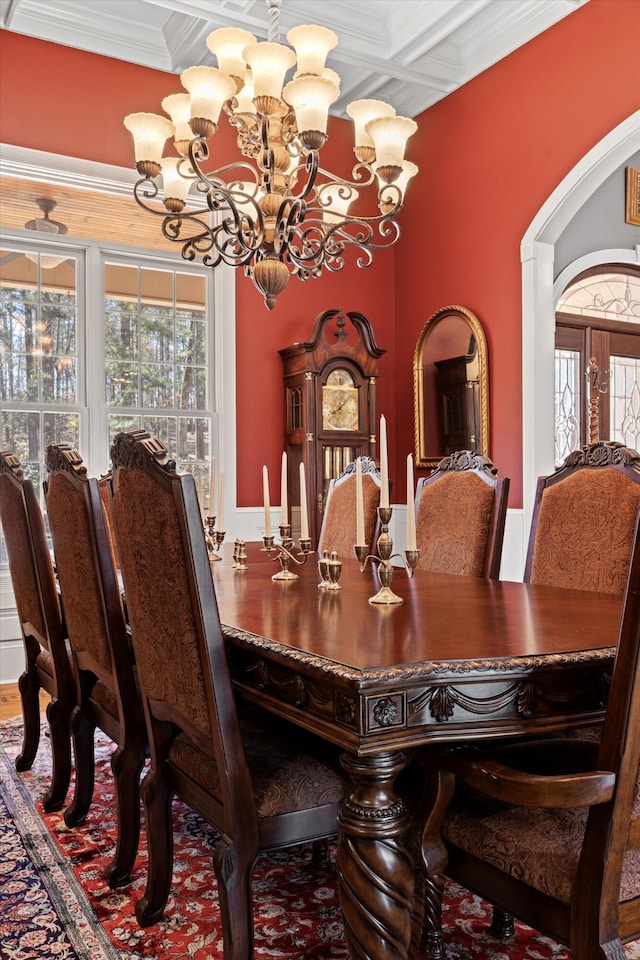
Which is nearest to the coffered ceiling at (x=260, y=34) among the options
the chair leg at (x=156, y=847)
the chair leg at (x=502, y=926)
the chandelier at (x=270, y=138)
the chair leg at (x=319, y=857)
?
the chandelier at (x=270, y=138)

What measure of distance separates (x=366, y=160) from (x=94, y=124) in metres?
2.20

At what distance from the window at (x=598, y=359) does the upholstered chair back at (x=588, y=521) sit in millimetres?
2973

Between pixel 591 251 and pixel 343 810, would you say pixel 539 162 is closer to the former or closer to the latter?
pixel 591 251

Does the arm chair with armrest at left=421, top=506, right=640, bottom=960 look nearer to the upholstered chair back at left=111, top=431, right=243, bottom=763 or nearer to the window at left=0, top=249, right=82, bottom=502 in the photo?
the upholstered chair back at left=111, top=431, right=243, bottom=763

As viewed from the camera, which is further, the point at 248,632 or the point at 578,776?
the point at 248,632

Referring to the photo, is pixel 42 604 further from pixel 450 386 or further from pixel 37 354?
pixel 450 386

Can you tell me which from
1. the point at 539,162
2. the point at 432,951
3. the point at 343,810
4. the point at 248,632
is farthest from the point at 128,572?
the point at 539,162

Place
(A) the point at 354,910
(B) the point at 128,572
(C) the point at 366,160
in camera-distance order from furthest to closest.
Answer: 1. (C) the point at 366,160
2. (B) the point at 128,572
3. (A) the point at 354,910

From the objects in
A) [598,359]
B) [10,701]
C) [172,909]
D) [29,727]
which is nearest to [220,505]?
[29,727]

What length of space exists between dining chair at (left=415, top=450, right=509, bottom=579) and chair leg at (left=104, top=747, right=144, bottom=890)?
51.9 inches

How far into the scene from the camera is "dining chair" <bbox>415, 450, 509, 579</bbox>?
8.85 ft

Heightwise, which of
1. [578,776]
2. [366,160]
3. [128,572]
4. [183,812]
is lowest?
[183,812]

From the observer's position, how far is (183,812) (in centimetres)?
257

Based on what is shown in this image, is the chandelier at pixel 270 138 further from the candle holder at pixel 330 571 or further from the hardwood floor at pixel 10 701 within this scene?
the hardwood floor at pixel 10 701
